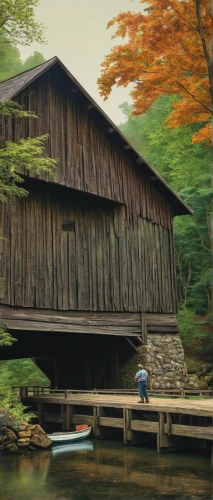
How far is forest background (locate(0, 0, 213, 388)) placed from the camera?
28438 millimetres

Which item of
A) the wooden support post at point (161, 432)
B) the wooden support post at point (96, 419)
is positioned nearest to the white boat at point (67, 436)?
the wooden support post at point (96, 419)

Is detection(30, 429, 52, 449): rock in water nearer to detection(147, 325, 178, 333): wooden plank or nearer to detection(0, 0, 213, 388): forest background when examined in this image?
detection(147, 325, 178, 333): wooden plank

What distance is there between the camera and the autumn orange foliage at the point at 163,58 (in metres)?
14.8

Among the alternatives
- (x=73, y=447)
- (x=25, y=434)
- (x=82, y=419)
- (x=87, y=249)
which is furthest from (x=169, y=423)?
(x=87, y=249)

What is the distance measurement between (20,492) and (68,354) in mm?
15118

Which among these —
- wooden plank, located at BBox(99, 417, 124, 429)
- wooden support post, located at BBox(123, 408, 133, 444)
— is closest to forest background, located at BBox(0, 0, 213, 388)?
wooden plank, located at BBox(99, 417, 124, 429)

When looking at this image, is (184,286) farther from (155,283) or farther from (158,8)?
(158,8)

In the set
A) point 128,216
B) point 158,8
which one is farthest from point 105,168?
point 158,8

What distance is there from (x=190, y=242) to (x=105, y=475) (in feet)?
68.0

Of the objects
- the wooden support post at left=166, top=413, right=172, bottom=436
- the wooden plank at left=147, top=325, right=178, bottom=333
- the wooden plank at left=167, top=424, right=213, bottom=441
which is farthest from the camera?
the wooden plank at left=147, top=325, right=178, bottom=333

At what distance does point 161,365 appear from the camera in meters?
22.7

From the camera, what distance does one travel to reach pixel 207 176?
29.2 m

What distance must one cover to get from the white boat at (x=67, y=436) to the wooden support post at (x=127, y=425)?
1464 millimetres

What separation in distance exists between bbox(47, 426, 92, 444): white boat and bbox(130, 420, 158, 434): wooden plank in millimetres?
1790
